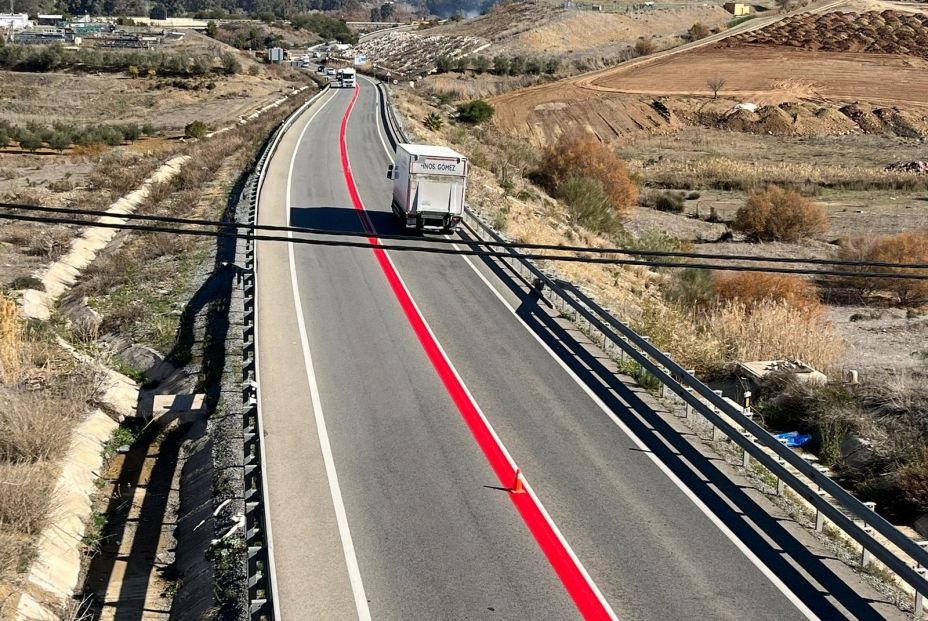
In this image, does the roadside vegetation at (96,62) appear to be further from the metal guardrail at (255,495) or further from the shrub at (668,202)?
the metal guardrail at (255,495)

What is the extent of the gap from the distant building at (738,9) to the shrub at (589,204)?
107228mm

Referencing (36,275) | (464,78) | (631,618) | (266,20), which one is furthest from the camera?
(266,20)

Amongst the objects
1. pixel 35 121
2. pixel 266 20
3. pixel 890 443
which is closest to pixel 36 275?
pixel 890 443

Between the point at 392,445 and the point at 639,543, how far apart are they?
13.9ft

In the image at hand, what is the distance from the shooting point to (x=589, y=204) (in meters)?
42.7

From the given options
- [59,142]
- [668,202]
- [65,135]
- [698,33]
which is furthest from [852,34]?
[59,142]

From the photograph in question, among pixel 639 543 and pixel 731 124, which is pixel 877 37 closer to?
pixel 731 124

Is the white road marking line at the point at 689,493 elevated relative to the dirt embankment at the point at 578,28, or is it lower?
lower

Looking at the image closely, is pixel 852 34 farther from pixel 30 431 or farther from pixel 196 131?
pixel 30 431

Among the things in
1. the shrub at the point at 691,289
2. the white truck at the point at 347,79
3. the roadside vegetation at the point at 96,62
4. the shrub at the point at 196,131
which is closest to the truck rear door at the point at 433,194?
the shrub at the point at 691,289

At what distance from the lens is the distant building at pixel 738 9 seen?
5536 inches

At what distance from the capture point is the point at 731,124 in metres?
83.9

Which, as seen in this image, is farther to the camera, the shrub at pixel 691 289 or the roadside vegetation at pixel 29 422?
the shrub at pixel 691 289

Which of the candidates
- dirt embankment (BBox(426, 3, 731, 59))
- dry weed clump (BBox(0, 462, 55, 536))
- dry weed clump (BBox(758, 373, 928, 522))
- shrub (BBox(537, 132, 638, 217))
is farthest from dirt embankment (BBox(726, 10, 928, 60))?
dry weed clump (BBox(0, 462, 55, 536))
